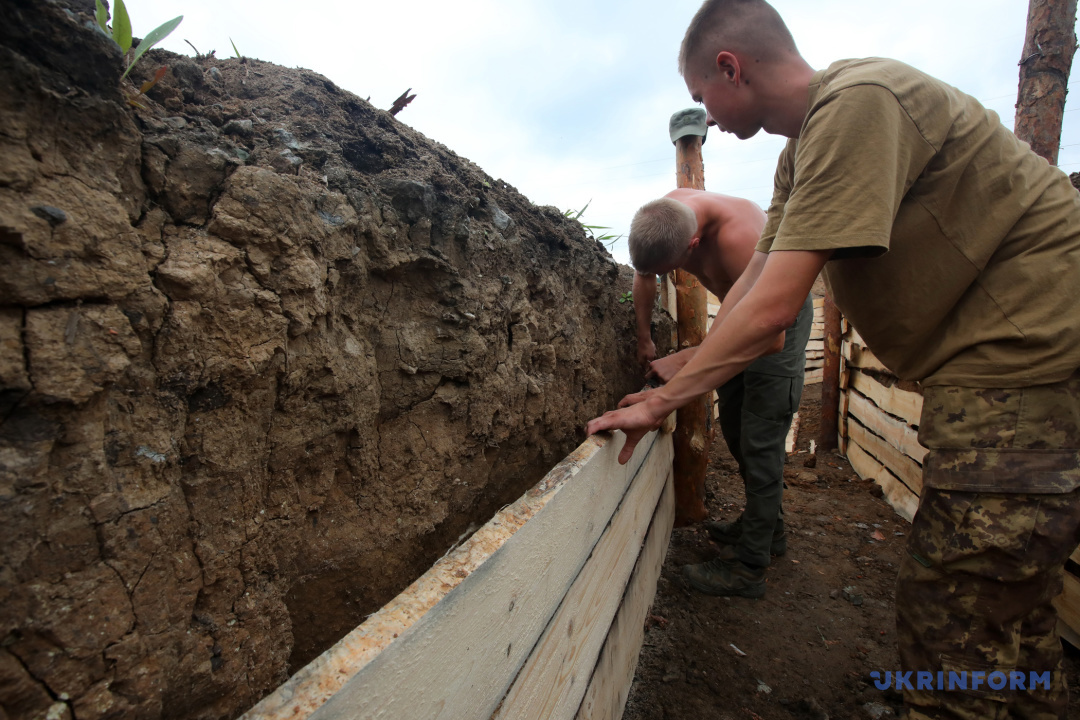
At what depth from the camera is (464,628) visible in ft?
2.82

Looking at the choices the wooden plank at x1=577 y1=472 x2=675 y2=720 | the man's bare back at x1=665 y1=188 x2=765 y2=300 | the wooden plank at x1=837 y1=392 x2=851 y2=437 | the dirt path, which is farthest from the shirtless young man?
the wooden plank at x1=837 y1=392 x2=851 y2=437

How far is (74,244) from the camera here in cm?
76

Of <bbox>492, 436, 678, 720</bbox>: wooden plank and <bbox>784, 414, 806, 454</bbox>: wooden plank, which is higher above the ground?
<bbox>492, 436, 678, 720</bbox>: wooden plank

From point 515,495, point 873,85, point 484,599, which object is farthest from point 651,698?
point 873,85

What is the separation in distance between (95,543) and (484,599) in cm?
61

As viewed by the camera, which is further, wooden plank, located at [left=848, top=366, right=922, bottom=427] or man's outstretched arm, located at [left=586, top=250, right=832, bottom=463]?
wooden plank, located at [left=848, top=366, right=922, bottom=427]

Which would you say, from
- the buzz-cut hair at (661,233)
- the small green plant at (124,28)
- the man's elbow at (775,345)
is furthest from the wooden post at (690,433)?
the small green plant at (124,28)

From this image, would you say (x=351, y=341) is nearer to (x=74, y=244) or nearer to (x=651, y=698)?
(x=74, y=244)

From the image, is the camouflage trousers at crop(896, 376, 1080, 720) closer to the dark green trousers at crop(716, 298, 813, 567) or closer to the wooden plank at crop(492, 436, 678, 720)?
the wooden plank at crop(492, 436, 678, 720)

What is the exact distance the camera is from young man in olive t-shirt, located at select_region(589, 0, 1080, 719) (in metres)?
1.15

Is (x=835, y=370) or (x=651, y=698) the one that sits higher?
(x=835, y=370)

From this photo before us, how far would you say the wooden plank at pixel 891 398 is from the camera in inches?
130

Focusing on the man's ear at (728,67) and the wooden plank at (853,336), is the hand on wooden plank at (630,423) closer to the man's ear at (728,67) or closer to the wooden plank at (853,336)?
the man's ear at (728,67)

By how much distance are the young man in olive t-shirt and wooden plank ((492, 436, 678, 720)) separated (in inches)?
26.3
